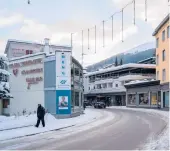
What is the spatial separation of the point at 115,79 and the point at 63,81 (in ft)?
164

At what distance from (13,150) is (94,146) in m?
3.06

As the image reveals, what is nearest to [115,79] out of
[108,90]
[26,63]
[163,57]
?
[108,90]

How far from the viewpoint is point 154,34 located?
5109cm

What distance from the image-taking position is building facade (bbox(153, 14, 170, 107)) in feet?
145

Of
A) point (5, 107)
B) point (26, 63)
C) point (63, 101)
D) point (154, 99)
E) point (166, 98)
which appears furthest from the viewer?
point (154, 99)

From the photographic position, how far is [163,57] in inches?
1848

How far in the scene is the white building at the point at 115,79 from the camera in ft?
231

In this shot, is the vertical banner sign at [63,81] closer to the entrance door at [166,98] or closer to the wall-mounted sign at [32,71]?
the wall-mounted sign at [32,71]

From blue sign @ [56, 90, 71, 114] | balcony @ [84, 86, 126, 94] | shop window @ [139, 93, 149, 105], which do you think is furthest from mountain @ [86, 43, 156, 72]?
blue sign @ [56, 90, 71, 114]

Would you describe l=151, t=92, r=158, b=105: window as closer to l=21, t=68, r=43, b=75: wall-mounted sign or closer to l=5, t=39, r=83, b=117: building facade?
l=5, t=39, r=83, b=117: building facade

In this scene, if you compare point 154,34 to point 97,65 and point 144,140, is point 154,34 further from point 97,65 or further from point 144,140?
point 97,65

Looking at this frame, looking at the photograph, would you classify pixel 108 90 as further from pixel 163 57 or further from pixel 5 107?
pixel 5 107

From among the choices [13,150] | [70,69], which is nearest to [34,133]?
[13,150]

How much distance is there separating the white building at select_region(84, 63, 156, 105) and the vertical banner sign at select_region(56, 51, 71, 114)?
130ft
